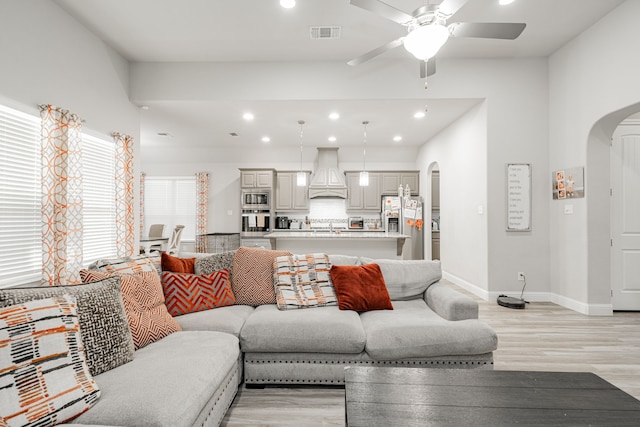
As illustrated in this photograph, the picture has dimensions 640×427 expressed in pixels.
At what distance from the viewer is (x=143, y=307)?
2018 mm

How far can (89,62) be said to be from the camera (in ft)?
12.7

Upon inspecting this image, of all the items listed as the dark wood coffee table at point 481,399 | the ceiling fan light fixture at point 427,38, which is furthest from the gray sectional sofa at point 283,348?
the ceiling fan light fixture at point 427,38

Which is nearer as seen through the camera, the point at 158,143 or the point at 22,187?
the point at 22,187

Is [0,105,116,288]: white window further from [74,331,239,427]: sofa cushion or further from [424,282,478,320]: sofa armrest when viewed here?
[424,282,478,320]: sofa armrest

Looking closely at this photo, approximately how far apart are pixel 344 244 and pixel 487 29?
140 inches

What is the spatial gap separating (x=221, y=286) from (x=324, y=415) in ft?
4.07

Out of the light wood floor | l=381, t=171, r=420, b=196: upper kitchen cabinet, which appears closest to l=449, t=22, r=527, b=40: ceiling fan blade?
the light wood floor

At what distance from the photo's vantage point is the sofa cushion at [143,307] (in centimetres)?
189

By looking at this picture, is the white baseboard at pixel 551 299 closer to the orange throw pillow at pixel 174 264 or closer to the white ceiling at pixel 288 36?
the white ceiling at pixel 288 36

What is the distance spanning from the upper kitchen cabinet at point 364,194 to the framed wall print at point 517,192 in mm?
3729

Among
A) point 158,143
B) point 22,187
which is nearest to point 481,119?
point 22,187

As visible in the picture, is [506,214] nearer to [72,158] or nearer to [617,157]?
[617,157]

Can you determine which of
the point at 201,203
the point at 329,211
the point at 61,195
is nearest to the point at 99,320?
the point at 61,195

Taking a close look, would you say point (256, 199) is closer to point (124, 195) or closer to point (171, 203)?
point (171, 203)
